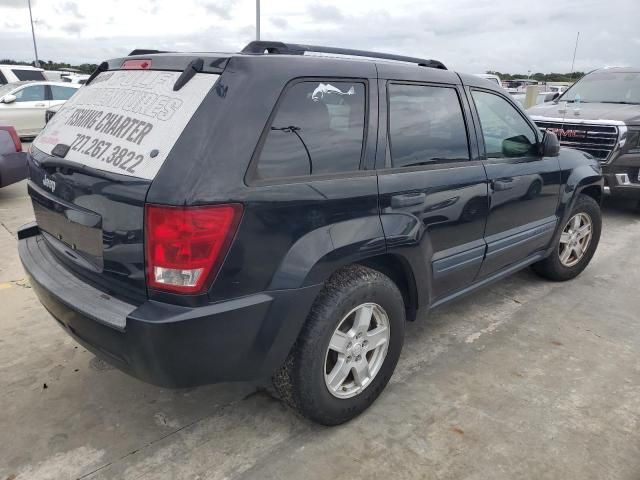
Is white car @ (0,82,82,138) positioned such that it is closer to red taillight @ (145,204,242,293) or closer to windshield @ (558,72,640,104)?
windshield @ (558,72,640,104)

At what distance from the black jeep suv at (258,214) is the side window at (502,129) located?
24 cm

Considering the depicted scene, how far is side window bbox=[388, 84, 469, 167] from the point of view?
2652mm

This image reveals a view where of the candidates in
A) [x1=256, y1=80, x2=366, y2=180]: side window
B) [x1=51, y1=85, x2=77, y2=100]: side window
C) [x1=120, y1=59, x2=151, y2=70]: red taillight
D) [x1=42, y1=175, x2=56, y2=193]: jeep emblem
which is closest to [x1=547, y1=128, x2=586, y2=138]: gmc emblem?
[x1=256, y1=80, x2=366, y2=180]: side window

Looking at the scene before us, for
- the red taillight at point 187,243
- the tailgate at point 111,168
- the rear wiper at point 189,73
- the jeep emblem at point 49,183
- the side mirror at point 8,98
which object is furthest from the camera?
the side mirror at point 8,98

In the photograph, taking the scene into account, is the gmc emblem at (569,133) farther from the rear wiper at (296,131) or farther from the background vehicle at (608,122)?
the rear wiper at (296,131)

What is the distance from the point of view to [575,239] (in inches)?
176

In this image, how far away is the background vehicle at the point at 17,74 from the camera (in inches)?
603

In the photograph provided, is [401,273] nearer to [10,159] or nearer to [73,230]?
[73,230]

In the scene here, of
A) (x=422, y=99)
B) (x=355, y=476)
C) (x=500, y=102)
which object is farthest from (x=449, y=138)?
(x=355, y=476)

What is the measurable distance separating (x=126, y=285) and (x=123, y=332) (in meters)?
0.19

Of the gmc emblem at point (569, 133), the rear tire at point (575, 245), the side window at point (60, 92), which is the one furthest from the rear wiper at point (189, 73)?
the side window at point (60, 92)

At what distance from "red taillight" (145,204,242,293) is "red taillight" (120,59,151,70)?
2.90ft

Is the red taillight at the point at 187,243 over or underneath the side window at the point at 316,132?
underneath

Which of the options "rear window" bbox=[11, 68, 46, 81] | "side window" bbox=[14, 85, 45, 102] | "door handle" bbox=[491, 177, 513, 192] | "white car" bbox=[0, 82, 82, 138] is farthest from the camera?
"rear window" bbox=[11, 68, 46, 81]
